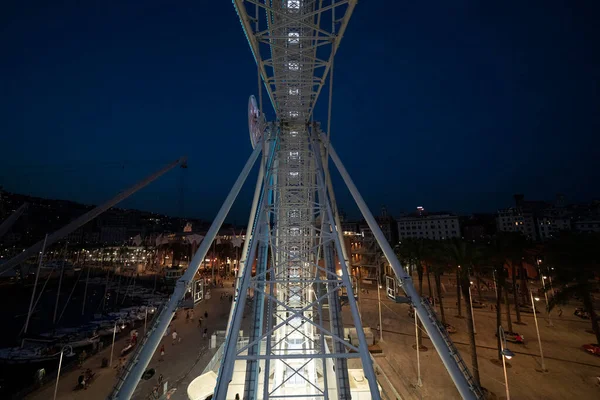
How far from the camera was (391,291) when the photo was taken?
877cm

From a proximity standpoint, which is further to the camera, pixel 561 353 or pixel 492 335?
pixel 492 335

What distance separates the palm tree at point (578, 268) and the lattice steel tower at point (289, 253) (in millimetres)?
13100

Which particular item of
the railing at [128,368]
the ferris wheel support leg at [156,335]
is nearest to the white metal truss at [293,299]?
the ferris wheel support leg at [156,335]

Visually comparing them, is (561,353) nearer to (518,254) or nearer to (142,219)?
(518,254)

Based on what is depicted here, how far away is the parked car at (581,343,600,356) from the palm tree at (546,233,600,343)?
4593mm

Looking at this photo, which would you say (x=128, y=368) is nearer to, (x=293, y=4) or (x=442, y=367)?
(x=293, y=4)

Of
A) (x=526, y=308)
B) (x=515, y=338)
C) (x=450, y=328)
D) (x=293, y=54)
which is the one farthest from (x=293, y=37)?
(x=526, y=308)

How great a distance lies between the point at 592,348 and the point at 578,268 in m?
8.55

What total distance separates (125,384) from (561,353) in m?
26.7

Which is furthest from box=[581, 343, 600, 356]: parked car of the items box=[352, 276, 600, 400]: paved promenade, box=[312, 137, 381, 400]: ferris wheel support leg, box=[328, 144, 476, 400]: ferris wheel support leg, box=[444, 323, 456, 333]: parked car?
box=[312, 137, 381, 400]: ferris wheel support leg

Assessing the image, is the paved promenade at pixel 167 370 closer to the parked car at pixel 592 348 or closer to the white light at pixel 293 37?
the white light at pixel 293 37

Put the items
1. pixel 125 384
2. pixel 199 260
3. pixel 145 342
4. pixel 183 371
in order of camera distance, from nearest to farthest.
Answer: pixel 125 384 → pixel 145 342 → pixel 199 260 → pixel 183 371

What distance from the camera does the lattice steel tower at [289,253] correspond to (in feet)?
19.5

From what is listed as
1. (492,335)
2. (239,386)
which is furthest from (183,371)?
(492,335)
